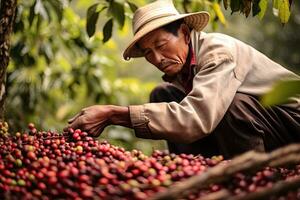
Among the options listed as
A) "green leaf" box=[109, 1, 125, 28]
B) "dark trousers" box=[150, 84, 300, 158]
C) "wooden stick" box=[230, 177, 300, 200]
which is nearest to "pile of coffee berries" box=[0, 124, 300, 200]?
"wooden stick" box=[230, 177, 300, 200]

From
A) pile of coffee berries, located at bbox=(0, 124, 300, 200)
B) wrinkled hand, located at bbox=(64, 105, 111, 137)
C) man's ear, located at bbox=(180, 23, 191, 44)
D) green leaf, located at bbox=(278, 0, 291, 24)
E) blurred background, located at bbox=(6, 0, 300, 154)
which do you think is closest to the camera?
pile of coffee berries, located at bbox=(0, 124, 300, 200)

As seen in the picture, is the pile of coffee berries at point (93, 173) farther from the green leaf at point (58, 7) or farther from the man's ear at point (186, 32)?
the green leaf at point (58, 7)

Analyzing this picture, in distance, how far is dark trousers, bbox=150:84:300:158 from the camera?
2500 mm

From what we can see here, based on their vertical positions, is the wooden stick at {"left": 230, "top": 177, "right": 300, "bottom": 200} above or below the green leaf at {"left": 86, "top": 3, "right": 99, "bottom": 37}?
below

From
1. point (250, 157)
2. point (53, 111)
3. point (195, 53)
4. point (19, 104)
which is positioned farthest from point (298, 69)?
point (250, 157)

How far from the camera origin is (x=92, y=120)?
232 centimetres

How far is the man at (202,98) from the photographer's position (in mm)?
2346

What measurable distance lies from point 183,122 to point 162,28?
23.2 inches

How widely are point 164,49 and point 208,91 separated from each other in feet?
1.29

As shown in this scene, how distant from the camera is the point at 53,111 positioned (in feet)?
15.7

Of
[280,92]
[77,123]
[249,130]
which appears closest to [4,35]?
[77,123]

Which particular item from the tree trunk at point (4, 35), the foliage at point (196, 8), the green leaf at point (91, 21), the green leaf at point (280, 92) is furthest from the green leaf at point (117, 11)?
the green leaf at point (280, 92)

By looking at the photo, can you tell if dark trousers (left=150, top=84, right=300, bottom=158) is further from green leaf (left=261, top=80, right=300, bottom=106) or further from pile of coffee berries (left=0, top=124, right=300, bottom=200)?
green leaf (left=261, top=80, right=300, bottom=106)

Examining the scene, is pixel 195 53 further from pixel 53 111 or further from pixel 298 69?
pixel 298 69
